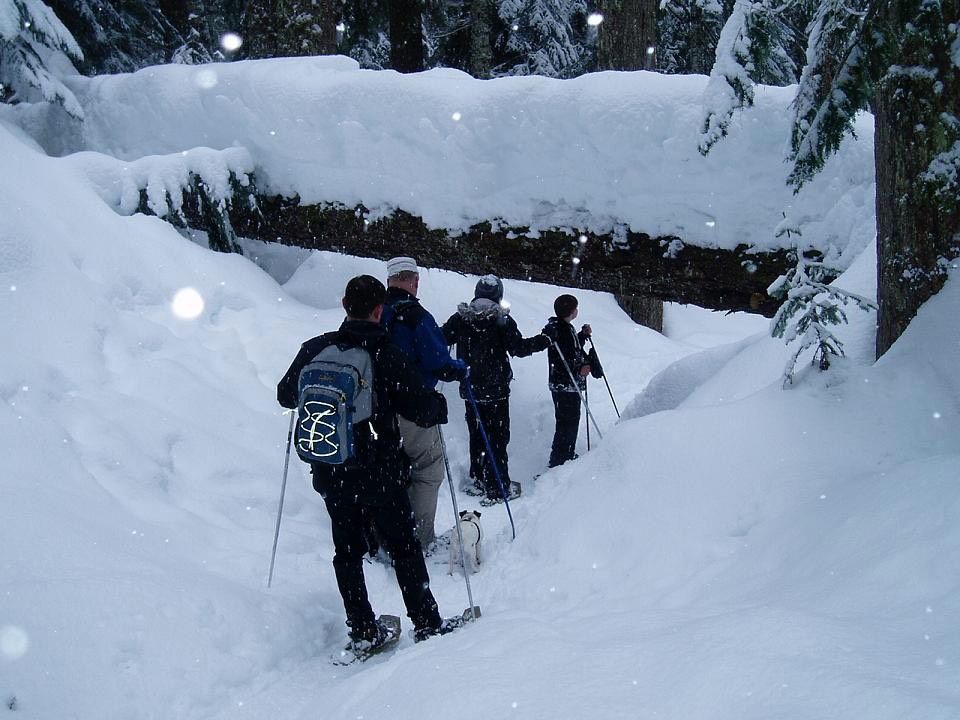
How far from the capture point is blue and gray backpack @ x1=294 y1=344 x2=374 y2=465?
341cm

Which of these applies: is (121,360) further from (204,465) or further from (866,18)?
(866,18)

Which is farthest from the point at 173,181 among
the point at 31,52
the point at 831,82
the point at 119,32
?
the point at 119,32

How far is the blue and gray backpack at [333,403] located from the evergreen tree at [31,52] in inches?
303

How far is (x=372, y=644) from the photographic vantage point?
376 centimetres

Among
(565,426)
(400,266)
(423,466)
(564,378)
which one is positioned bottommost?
(565,426)

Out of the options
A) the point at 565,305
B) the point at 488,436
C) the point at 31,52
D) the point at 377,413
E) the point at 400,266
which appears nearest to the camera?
the point at 377,413

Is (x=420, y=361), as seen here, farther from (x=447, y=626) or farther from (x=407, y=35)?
(x=407, y=35)

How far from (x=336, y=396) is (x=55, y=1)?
48.7ft

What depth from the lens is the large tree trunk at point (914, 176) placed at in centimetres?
364

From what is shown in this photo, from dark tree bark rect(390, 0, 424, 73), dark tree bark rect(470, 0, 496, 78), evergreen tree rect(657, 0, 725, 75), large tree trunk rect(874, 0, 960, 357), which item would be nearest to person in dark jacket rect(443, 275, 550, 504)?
large tree trunk rect(874, 0, 960, 357)

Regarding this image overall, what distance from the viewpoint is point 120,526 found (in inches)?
160

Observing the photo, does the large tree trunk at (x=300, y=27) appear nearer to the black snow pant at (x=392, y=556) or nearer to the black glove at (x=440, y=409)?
the black glove at (x=440, y=409)

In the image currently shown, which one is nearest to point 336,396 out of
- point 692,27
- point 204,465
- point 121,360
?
point 204,465

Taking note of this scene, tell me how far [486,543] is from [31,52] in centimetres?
856
